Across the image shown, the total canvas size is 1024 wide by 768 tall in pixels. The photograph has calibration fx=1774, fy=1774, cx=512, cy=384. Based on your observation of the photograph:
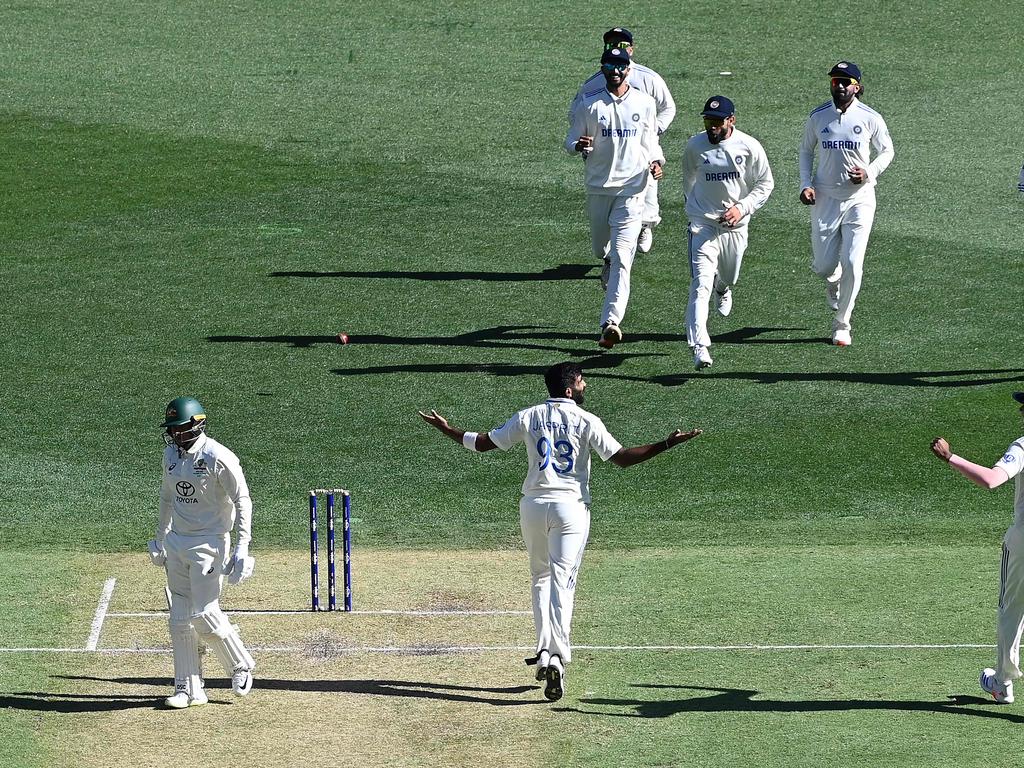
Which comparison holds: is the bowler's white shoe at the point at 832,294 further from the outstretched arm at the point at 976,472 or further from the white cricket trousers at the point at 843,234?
the outstretched arm at the point at 976,472

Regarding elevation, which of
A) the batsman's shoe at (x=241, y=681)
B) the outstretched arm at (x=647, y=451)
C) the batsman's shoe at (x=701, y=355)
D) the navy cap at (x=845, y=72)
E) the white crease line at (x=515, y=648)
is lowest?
the batsman's shoe at (x=241, y=681)

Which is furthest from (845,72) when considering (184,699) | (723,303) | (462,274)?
(184,699)

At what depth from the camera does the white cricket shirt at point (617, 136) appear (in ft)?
57.5

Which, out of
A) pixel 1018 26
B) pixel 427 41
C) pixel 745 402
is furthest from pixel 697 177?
pixel 1018 26

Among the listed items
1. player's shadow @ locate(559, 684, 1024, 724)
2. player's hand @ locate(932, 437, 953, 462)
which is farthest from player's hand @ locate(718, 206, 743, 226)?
player's hand @ locate(932, 437, 953, 462)

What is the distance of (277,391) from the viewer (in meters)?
17.8

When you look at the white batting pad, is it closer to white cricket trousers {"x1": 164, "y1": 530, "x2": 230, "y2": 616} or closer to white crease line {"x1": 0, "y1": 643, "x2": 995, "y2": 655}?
white cricket trousers {"x1": 164, "y1": 530, "x2": 230, "y2": 616}

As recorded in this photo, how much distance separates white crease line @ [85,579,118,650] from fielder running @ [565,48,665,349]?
6062 millimetres

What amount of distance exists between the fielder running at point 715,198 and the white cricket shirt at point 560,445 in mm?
6478

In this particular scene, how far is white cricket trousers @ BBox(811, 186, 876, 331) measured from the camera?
17.7 metres

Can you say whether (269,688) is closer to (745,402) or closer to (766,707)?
(766,707)

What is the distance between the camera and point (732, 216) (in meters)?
17.0

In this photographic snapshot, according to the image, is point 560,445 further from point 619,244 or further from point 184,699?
point 619,244

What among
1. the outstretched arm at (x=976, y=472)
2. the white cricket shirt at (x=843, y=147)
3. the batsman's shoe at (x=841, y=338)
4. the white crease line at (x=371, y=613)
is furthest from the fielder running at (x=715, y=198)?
the outstretched arm at (x=976, y=472)
